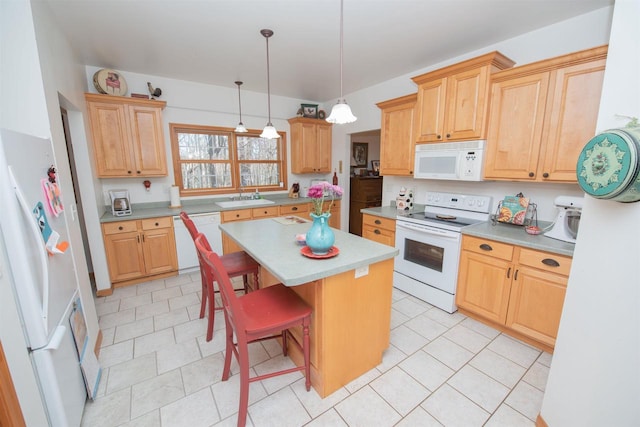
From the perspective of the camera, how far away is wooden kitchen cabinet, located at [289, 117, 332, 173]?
445 centimetres

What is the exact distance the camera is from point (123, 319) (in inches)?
97.6

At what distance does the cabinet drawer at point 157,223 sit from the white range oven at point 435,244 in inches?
112

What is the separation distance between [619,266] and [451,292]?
1562mm

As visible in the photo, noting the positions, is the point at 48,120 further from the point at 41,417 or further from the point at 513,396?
the point at 513,396

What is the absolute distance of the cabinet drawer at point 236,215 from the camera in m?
3.67

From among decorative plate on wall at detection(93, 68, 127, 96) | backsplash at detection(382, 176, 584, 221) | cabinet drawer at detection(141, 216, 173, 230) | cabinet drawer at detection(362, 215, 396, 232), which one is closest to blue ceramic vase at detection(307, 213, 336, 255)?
cabinet drawer at detection(362, 215, 396, 232)

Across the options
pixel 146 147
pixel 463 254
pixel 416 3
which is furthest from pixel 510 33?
pixel 146 147

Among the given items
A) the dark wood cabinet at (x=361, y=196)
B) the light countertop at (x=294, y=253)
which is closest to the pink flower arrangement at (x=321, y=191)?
the light countertop at (x=294, y=253)

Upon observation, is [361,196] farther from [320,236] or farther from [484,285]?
[320,236]

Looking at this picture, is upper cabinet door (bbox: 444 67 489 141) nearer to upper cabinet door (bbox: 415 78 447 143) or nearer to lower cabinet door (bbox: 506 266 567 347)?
upper cabinet door (bbox: 415 78 447 143)

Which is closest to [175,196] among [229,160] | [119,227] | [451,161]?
[119,227]

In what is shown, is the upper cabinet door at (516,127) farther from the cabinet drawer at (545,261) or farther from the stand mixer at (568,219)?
the cabinet drawer at (545,261)

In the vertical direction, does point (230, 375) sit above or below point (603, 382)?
below

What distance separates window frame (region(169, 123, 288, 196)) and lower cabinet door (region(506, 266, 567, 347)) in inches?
146
